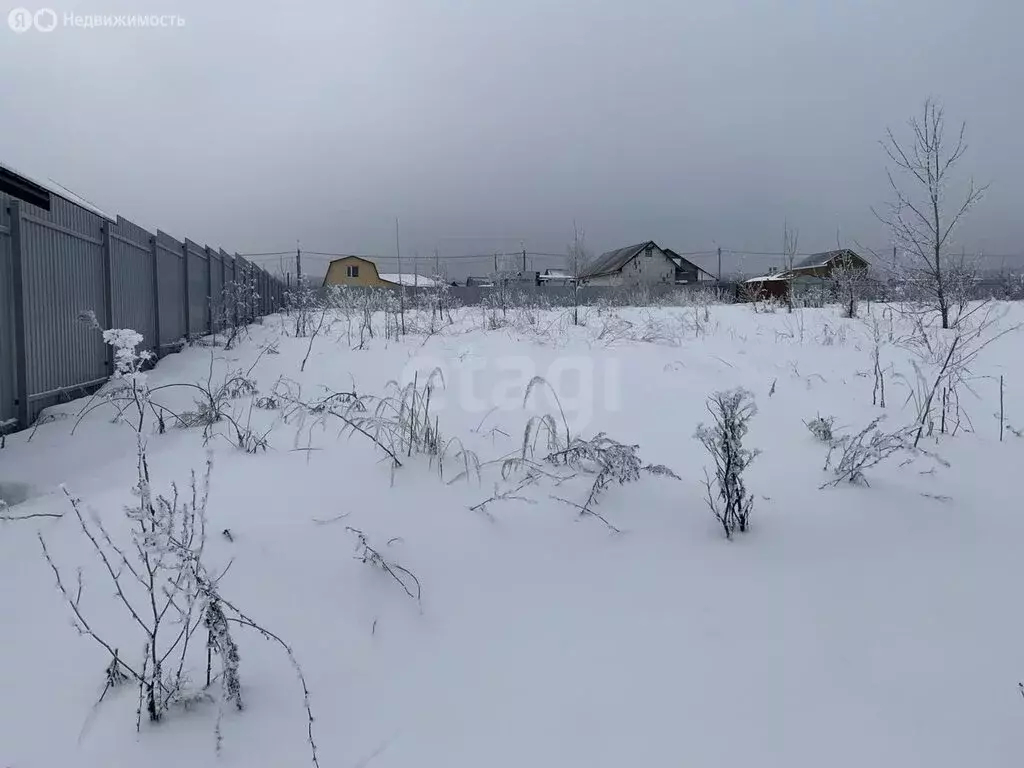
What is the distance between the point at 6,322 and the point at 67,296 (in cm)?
93

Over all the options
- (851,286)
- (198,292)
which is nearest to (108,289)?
(198,292)

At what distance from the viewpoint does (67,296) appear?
4.80 meters

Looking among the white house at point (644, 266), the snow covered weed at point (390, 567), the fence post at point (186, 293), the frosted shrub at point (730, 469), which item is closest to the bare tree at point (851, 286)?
the frosted shrub at point (730, 469)

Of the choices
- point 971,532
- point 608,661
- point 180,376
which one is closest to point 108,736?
point 608,661

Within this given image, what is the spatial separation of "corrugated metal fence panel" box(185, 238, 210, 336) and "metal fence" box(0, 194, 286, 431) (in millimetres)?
921

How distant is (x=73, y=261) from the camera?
4930mm

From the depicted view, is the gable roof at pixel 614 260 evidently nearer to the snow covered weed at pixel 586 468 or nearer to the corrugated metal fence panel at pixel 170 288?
the corrugated metal fence panel at pixel 170 288

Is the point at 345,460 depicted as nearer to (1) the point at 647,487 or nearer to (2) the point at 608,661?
(1) the point at 647,487

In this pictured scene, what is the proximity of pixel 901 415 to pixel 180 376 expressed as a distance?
20.3 feet

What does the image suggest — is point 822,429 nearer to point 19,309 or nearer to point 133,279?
point 19,309

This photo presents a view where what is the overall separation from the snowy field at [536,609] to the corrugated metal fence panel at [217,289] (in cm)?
689

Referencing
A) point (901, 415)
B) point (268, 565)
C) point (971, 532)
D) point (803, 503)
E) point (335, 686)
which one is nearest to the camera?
point (335, 686)

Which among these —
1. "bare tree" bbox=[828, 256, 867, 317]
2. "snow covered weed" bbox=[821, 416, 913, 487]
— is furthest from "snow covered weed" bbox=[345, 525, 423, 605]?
"bare tree" bbox=[828, 256, 867, 317]

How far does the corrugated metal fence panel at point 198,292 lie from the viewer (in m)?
8.70
